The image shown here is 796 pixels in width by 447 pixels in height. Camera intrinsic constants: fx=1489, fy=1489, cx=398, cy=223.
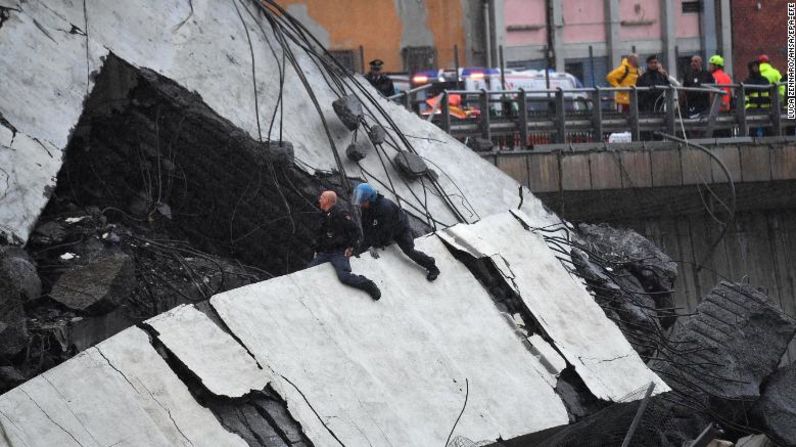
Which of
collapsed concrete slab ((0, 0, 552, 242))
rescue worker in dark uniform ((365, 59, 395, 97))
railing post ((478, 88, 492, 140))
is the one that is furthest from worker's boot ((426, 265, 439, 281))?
railing post ((478, 88, 492, 140))

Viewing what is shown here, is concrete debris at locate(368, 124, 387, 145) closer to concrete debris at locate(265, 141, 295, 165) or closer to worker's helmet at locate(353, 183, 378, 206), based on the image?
concrete debris at locate(265, 141, 295, 165)

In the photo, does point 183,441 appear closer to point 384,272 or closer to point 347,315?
point 347,315

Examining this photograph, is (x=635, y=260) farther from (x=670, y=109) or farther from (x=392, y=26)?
(x=392, y=26)

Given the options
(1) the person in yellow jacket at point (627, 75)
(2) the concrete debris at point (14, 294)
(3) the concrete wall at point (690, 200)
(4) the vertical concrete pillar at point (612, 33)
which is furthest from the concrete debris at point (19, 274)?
(4) the vertical concrete pillar at point (612, 33)

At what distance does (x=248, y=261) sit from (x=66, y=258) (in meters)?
2.63

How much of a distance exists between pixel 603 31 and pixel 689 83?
18.7 metres

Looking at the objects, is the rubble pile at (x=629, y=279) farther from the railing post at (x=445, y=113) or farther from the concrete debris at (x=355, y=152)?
the railing post at (x=445, y=113)

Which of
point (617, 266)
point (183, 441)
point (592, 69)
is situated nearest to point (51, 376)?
point (183, 441)

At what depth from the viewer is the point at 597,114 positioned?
58.1ft

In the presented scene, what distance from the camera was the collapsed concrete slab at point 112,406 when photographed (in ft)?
24.9

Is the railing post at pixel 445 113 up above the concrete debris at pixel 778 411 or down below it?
above

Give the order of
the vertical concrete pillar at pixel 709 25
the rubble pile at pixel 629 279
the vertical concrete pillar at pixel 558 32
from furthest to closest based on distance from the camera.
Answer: the vertical concrete pillar at pixel 709 25, the vertical concrete pillar at pixel 558 32, the rubble pile at pixel 629 279

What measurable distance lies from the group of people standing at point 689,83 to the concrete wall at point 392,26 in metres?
15.5

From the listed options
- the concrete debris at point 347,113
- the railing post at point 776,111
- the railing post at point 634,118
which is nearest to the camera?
the concrete debris at point 347,113
